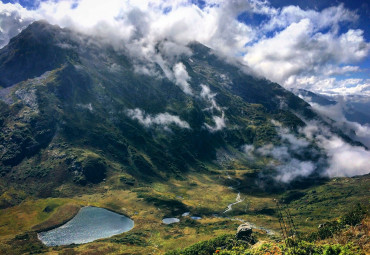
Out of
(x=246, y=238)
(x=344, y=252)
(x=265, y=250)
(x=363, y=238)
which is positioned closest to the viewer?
(x=344, y=252)

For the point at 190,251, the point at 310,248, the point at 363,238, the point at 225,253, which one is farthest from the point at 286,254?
the point at 190,251

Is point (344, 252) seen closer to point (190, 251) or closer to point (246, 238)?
point (246, 238)

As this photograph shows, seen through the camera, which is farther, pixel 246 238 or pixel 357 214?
pixel 246 238

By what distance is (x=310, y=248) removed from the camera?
78.1 m

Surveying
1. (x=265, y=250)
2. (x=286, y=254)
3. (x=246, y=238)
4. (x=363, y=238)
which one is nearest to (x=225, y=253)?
(x=265, y=250)

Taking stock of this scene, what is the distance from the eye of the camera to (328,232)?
108500 millimetres

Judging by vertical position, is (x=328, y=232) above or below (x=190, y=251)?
above

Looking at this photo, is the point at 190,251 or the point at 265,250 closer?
the point at 265,250

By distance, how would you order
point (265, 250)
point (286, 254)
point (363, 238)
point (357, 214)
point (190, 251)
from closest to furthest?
point (363, 238) → point (286, 254) → point (265, 250) → point (357, 214) → point (190, 251)

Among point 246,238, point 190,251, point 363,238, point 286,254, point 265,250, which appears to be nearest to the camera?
point 363,238

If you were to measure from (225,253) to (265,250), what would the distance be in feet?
73.9

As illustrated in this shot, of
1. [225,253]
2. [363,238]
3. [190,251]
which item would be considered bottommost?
[190,251]

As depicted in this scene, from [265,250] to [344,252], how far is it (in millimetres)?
27575

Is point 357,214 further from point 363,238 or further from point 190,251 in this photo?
point 190,251
